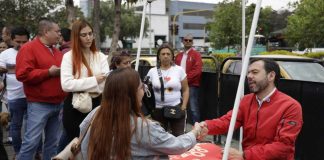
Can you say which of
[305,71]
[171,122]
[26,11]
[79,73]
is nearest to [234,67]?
[305,71]

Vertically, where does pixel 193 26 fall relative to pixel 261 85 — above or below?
above

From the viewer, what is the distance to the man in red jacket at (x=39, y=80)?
13.6 ft

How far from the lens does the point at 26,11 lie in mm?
32531

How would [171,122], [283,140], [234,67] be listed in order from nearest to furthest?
[283,140] → [171,122] → [234,67]

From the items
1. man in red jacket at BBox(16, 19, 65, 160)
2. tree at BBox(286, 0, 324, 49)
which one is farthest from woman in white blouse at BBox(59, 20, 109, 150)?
tree at BBox(286, 0, 324, 49)

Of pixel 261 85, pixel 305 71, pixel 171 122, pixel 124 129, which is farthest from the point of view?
pixel 305 71

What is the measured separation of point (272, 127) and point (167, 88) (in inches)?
86.5

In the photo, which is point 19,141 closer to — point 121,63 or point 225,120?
point 121,63

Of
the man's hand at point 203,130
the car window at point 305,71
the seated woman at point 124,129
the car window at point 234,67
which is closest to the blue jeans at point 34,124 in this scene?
the man's hand at point 203,130

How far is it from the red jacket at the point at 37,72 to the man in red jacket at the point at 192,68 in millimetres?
3559

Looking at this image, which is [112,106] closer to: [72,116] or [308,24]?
[72,116]

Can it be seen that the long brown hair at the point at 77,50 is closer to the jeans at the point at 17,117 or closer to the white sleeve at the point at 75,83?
the white sleeve at the point at 75,83

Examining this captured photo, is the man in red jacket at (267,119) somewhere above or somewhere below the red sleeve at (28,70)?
below

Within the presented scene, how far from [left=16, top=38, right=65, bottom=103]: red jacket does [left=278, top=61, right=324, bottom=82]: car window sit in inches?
178
